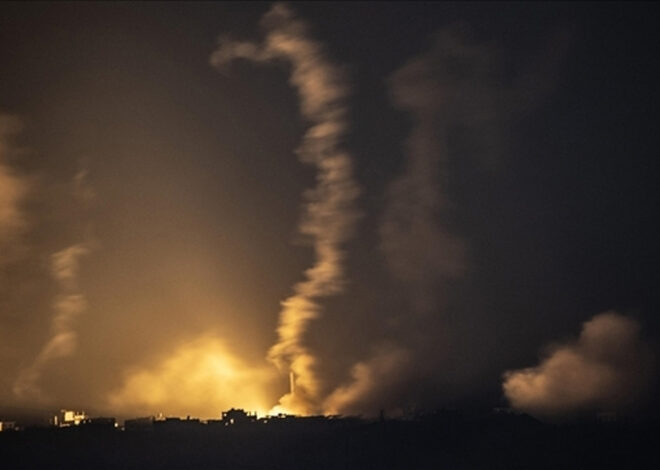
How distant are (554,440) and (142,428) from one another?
8263 cm

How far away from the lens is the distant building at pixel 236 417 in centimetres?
13988

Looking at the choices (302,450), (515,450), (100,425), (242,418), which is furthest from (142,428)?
(515,450)

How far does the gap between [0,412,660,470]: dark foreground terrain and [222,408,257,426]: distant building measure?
1.19 m

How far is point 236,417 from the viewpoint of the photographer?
141 meters

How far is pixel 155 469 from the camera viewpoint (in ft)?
409

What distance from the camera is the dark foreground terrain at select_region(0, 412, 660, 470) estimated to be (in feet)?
408

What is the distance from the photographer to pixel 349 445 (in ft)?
475

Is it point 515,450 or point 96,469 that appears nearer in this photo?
point 96,469

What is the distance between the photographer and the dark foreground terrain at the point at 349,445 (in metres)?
124

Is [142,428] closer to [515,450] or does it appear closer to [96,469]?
[96,469]

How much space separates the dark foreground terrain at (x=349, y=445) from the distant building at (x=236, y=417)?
1188 mm

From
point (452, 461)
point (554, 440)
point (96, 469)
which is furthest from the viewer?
point (554, 440)

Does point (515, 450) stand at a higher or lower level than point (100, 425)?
lower

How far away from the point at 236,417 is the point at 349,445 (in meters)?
21.5
